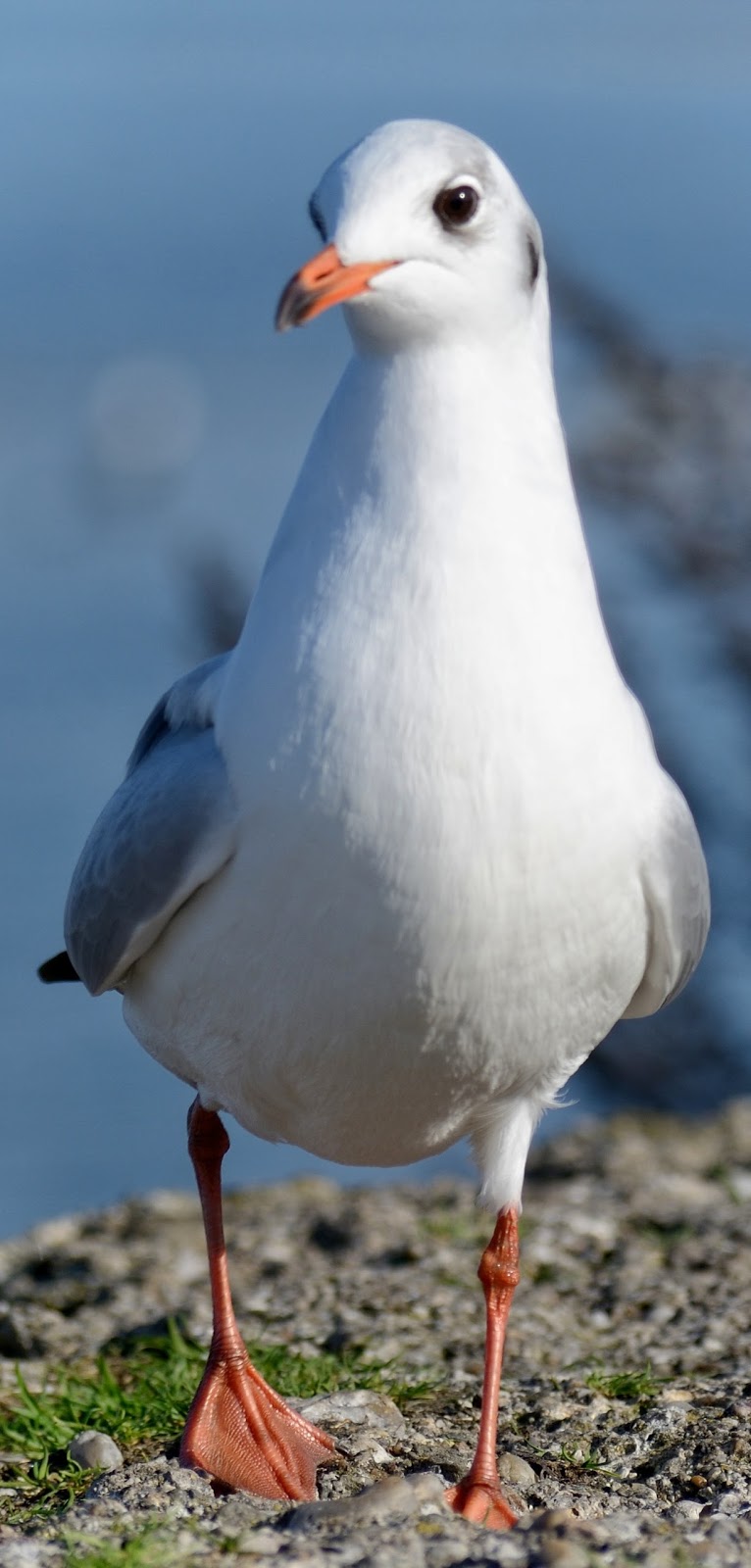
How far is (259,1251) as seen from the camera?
5914mm

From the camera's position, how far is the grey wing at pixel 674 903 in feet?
11.8

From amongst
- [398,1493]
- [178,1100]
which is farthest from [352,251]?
[178,1100]

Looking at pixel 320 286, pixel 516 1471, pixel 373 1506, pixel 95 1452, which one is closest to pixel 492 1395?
pixel 516 1471

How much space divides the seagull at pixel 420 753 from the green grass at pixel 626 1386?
77cm

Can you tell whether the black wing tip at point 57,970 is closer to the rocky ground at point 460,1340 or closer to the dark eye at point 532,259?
the rocky ground at point 460,1340

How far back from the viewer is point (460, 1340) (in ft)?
16.4

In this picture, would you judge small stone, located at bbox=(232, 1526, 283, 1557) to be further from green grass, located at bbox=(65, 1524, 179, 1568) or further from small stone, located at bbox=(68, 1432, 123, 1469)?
small stone, located at bbox=(68, 1432, 123, 1469)

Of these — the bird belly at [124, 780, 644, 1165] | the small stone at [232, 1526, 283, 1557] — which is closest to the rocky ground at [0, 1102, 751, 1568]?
the small stone at [232, 1526, 283, 1557]

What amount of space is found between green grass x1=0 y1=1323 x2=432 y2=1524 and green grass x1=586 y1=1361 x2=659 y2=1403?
39cm

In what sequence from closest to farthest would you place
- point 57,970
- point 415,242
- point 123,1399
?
point 415,242, point 123,1399, point 57,970

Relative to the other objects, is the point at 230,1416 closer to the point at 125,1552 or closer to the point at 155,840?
the point at 125,1552

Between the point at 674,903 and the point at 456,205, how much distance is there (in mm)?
1318

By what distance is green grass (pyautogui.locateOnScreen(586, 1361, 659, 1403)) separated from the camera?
4406 mm

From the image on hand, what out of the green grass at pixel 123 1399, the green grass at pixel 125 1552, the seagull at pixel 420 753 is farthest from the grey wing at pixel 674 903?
the green grass at pixel 125 1552
